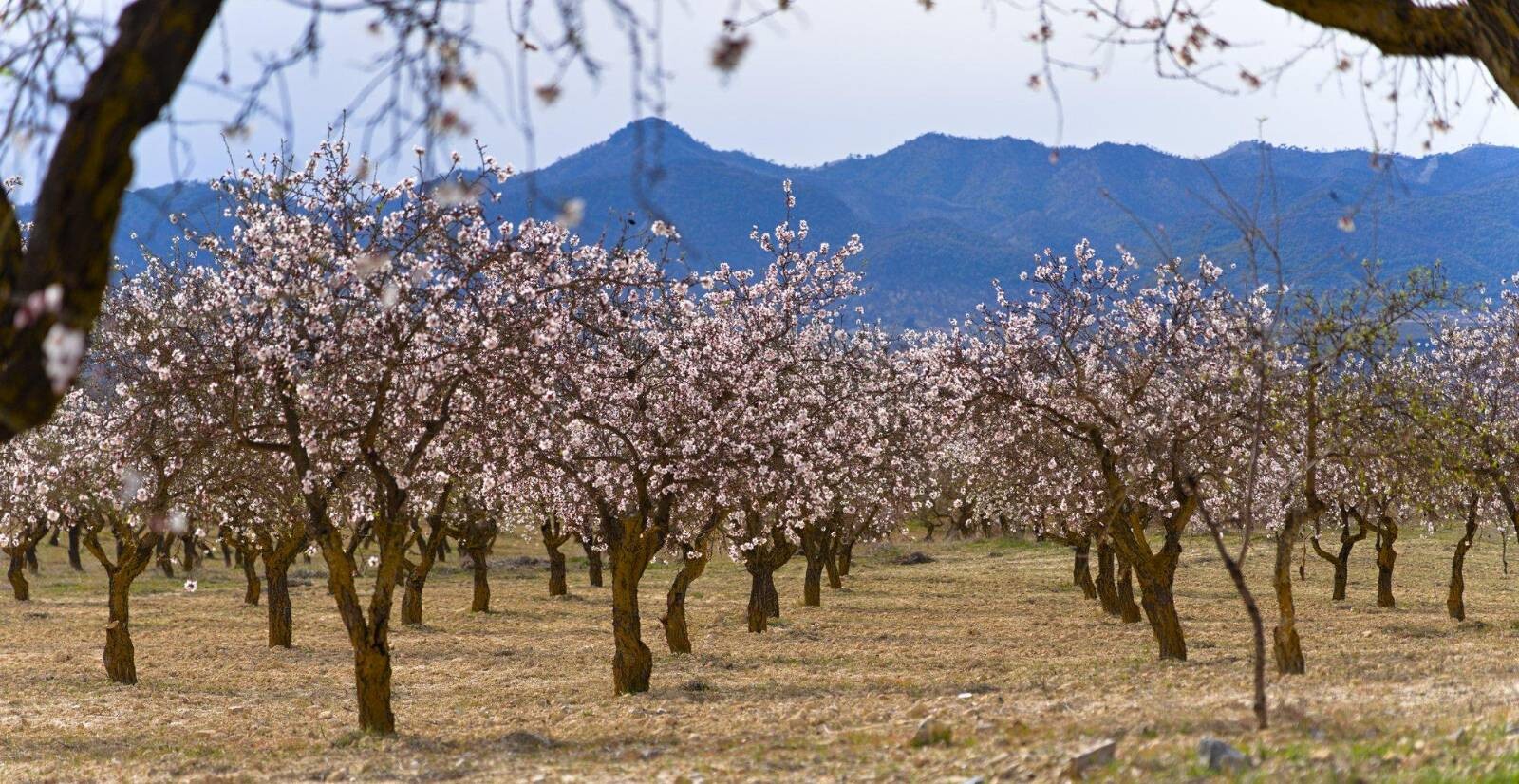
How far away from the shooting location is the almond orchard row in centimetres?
1473

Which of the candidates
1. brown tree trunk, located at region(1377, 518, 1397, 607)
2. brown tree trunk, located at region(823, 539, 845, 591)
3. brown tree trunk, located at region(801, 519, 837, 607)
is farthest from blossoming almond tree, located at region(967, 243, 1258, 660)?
brown tree trunk, located at region(823, 539, 845, 591)

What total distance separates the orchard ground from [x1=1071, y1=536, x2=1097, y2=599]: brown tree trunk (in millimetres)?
1017

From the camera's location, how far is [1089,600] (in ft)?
128

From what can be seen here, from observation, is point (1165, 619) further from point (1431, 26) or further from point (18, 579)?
point (18, 579)

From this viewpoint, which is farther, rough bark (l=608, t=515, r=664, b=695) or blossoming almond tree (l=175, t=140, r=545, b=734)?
rough bark (l=608, t=515, r=664, b=695)

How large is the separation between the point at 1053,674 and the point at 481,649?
14135 mm

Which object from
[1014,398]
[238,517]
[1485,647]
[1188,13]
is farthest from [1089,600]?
[1188,13]

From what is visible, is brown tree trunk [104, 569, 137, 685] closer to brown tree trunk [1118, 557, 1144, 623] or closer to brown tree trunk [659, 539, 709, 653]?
brown tree trunk [659, 539, 709, 653]

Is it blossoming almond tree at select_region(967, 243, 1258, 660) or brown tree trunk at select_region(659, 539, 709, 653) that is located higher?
blossoming almond tree at select_region(967, 243, 1258, 660)

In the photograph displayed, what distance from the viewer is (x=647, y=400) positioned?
2108 cm

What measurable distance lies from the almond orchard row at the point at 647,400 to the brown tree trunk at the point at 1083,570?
5.43 meters

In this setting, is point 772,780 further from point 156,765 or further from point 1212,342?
point 1212,342

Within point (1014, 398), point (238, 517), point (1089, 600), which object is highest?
point (1014, 398)

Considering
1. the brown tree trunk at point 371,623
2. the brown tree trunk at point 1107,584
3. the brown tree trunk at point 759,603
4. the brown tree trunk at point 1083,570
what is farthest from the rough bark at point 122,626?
the brown tree trunk at point 1083,570
